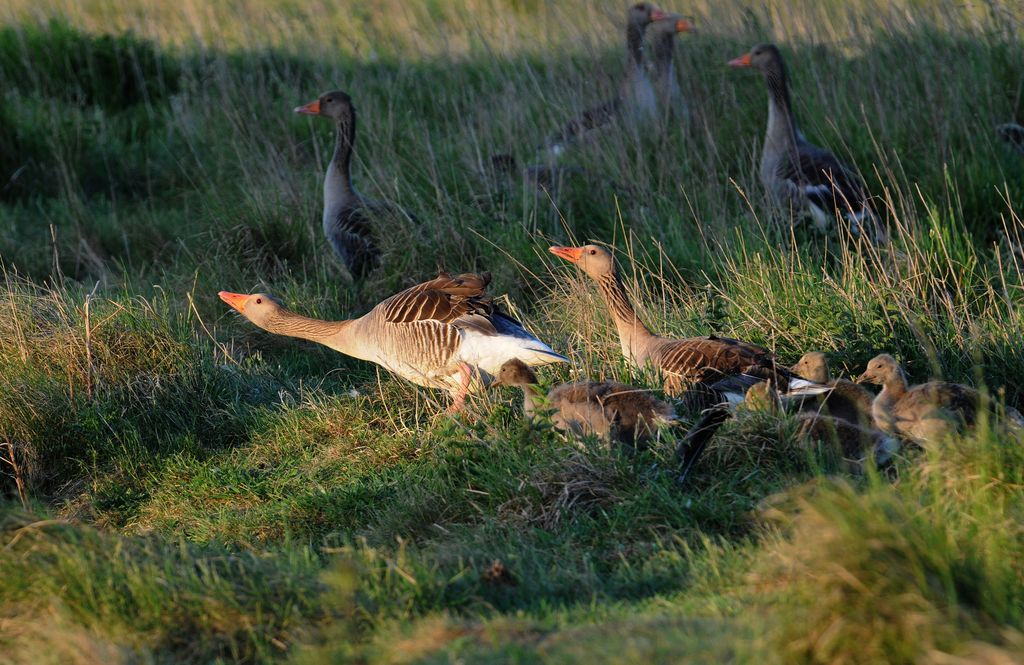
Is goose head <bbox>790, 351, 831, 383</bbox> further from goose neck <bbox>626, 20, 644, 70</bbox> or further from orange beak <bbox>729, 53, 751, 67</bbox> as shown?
goose neck <bbox>626, 20, 644, 70</bbox>

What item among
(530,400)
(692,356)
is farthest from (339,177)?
(692,356)

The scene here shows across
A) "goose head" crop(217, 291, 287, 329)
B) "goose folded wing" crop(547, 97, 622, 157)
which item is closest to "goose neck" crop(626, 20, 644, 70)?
"goose folded wing" crop(547, 97, 622, 157)

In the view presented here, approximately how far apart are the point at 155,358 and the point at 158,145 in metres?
6.40

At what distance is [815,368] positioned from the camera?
239 inches

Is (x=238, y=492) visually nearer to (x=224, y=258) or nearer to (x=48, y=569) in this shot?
(x=48, y=569)

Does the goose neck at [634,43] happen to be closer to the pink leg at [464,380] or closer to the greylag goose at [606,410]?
the pink leg at [464,380]

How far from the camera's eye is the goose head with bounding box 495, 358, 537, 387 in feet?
21.1

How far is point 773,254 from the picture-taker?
7500 mm

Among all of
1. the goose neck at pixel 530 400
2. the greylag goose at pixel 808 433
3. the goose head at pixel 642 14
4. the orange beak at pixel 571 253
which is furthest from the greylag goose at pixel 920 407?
the goose head at pixel 642 14

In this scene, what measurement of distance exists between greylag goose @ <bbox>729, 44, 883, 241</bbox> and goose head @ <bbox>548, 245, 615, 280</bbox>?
2302 mm

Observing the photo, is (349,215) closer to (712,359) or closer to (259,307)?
(259,307)

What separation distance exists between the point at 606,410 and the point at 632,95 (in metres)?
5.96

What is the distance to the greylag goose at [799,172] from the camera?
8.95 m

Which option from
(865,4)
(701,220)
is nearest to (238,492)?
(701,220)
